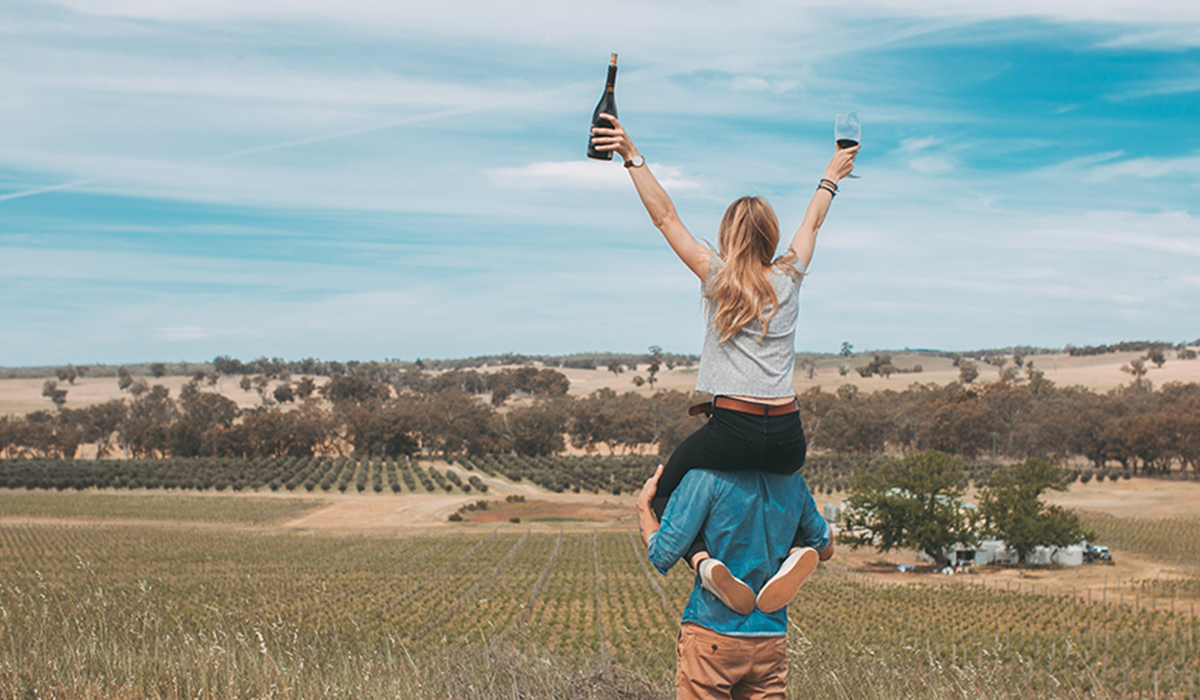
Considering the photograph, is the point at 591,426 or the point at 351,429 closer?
the point at 351,429

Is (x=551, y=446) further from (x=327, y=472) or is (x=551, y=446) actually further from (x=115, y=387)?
(x=115, y=387)

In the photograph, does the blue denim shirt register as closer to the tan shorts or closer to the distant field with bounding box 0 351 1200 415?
the tan shorts

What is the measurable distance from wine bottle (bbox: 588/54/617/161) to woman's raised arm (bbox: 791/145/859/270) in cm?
68

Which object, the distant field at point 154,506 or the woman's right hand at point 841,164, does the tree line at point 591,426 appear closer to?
the distant field at point 154,506

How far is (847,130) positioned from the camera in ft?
10.5

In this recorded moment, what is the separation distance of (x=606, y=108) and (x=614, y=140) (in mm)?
212

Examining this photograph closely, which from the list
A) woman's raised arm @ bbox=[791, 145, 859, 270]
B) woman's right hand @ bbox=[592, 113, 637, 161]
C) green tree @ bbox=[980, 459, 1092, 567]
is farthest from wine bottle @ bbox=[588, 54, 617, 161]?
green tree @ bbox=[980, 459, 1092, 567]

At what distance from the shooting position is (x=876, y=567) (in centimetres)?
5347

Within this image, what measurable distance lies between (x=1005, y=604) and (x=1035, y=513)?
47.7 ft

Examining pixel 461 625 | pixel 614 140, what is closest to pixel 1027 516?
pixel 461 625

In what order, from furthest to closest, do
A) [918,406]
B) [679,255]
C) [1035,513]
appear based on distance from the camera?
[918,406]
[1035,513]
[679,255]

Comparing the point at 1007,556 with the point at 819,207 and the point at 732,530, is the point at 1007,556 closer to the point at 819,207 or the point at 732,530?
the point at 819,207

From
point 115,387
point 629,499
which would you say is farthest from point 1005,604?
point 115,387

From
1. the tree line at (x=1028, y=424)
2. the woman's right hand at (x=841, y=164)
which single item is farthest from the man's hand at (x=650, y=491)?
the tree line at (x=1028, y=424)
